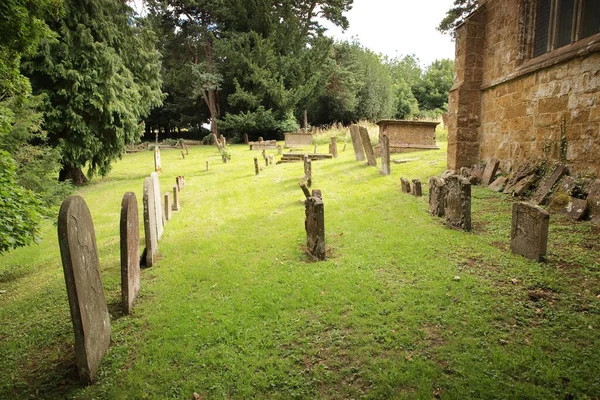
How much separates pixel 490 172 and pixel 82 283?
975 centimetres

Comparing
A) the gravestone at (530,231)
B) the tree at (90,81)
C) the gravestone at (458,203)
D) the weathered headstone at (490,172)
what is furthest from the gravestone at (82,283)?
the tree at (90,81)

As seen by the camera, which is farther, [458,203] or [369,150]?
[369,150]

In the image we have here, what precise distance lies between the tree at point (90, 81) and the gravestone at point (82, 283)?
10405 mm

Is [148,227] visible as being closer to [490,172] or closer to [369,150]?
[490,172]

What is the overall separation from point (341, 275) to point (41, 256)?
6199mm

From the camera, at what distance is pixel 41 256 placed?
6.81 m

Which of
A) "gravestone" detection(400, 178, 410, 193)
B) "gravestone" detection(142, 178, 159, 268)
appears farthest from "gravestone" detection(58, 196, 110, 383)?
"gravestone" detection(400, 178, 410, 193)

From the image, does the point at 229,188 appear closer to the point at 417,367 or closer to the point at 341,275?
the point at 341,275

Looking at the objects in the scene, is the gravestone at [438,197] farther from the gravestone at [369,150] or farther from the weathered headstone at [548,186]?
the gravestone at [369,150]

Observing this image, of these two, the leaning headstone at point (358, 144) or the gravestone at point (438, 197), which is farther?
the leaning headstone at point (358, 144)

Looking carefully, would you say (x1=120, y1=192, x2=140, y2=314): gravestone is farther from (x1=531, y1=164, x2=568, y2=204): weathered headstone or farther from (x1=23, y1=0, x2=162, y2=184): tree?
(x1=23, y1=0, x2=162, y2=184): tree

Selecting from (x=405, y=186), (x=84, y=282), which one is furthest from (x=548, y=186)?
(x=84, y=282)

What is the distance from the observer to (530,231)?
462 centimetres

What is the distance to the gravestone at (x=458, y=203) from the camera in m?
5.91
